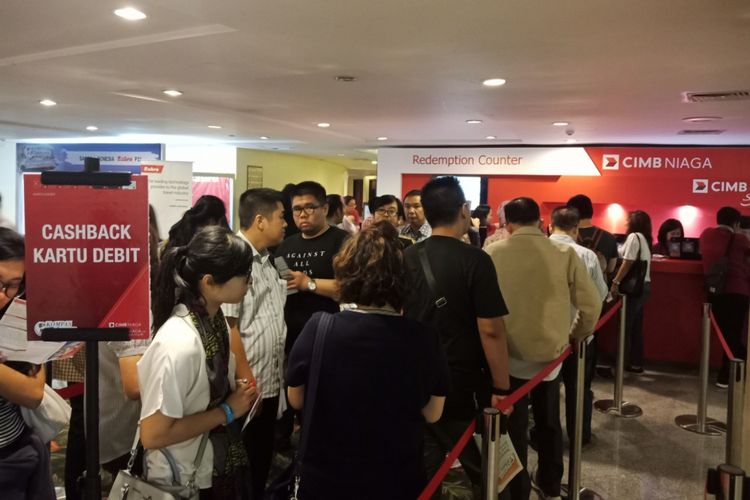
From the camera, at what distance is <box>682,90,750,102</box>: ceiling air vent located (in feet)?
17.1

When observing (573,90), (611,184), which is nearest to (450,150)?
(611,184)

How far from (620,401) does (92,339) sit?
421cm

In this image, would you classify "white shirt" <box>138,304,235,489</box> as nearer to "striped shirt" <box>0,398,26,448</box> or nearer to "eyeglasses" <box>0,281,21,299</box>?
"striped shirt" <box>0,398,26,448</box>

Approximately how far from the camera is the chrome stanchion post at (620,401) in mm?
4401

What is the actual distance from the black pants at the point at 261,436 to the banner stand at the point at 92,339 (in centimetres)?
120

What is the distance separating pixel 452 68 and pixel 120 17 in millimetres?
2359

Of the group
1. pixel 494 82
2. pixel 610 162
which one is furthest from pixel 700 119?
pixel 494 82

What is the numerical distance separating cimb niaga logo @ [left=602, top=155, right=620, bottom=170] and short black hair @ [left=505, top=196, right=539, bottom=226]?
7.38m

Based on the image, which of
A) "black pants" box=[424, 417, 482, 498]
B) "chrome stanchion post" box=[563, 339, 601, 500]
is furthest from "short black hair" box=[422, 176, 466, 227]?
"chrome stanchion post" box=[563, 339, 601, 500]

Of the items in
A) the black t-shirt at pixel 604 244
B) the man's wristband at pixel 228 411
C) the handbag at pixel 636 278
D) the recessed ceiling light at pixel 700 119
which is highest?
the recessed ceiling light at pixel 700 119

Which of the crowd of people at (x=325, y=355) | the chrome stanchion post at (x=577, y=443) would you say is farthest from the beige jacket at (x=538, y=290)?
the chrome stanchion post at (x=577, y=443)

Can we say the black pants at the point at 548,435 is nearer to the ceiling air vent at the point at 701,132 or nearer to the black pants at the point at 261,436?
the black pants at the point at 261,436

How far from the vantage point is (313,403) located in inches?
63.1

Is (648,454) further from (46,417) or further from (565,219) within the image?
(46,417)
